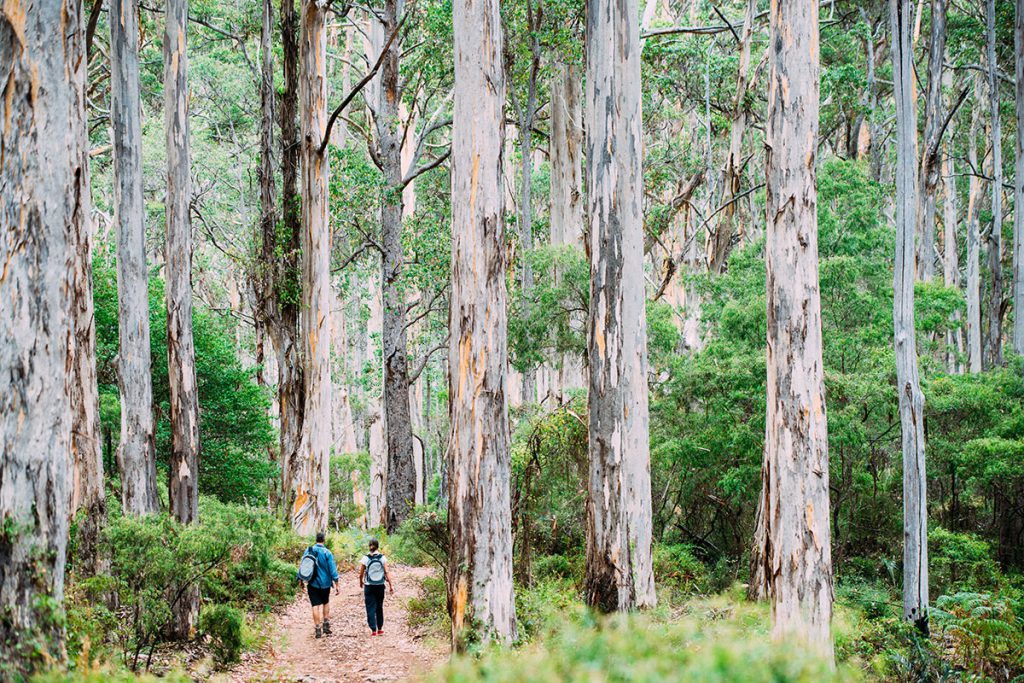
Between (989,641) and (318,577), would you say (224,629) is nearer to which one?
(318,577)

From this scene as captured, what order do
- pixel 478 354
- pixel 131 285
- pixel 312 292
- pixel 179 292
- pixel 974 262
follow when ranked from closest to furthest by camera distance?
1. pixel 478 354
2. pixel 131 285
3. pixel 179 292
4. pixel 312 292
5. pixel 974 262

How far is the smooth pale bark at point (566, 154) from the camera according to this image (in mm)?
19625

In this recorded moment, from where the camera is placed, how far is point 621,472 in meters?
11.2

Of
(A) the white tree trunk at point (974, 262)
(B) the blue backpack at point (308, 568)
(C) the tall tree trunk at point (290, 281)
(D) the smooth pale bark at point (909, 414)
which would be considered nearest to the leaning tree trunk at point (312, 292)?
(C) the tall tree trunk at point (290, 281)

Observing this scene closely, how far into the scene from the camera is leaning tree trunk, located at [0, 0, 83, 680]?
598 centimetres

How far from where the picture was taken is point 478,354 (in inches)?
378

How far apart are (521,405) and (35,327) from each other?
30.6 ft

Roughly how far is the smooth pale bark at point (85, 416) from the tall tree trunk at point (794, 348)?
6.85 meters

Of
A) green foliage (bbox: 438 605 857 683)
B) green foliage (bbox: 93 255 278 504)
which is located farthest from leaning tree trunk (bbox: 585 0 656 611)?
green foliage (bbox: 93 255 278 504)

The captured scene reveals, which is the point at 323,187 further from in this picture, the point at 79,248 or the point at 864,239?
the point at 864,239

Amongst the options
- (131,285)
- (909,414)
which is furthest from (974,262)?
(131,285)

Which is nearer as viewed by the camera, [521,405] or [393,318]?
[521,405]

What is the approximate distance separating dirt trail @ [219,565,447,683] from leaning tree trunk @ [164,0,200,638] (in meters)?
2.11

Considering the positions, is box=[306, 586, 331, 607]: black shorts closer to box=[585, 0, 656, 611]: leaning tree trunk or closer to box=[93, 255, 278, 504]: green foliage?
box=[585, 0, 656, 611]: leaning tree trunk
